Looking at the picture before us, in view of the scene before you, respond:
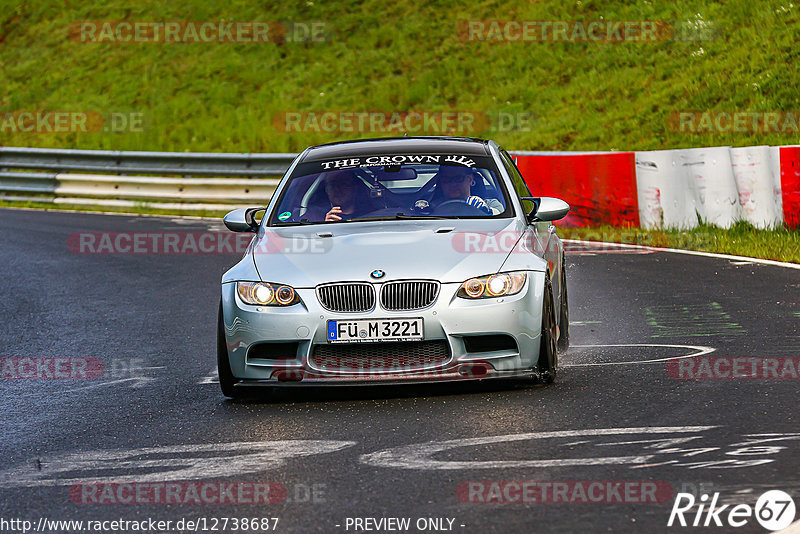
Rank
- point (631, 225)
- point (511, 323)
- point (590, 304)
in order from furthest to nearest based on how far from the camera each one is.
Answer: point (631, 225) < point (590, 304) < point (511, 323)

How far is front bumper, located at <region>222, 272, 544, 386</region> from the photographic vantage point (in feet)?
23.3

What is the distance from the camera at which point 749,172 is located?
50.6 ft

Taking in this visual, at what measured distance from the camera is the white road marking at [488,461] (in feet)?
18.3

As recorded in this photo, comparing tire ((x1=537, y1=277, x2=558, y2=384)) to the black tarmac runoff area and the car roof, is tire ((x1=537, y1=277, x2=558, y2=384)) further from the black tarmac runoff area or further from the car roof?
the car roof

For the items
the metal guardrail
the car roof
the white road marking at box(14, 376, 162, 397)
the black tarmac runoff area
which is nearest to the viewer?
the black tarmac runoff area

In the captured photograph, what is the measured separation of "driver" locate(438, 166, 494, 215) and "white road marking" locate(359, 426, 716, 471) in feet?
7.76

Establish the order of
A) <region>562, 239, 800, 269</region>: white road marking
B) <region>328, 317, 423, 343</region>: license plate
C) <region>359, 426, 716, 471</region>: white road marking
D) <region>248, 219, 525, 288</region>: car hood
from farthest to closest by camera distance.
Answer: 1. <region>562, 239, 800, 269</region>: white road marking
2. <region>248, 219, 525, 288</region>: car hood
3. <region>328, 317, 423, 343</region>: license plate
4. <region>359, 426, 716, 471</region>: white road marking

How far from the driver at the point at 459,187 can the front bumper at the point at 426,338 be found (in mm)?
1119

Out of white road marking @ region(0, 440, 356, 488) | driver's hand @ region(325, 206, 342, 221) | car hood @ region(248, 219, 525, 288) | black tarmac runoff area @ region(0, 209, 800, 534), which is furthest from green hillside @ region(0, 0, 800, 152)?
white road marking @ region(0, 440, 356, 488)

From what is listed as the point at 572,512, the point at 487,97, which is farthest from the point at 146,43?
the point at 572,512

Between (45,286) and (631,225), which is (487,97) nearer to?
(631,225)

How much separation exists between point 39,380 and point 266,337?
2243 millimetres

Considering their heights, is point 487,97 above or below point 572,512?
above

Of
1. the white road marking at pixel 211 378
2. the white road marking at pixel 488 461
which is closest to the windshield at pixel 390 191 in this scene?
the white road marking at pixel 211 378
